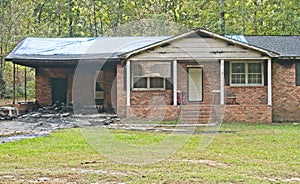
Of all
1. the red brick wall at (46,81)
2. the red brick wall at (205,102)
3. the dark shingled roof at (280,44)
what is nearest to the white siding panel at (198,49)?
the red brick wall at (205,102)

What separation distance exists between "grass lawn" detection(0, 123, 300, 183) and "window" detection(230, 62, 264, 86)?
Answer: 670 centimetres

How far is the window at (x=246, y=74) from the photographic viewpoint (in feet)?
65.1

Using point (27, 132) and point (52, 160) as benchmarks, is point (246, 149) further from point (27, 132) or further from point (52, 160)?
point (27, 132)

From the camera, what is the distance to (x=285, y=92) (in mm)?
19938

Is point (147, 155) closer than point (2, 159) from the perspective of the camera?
No

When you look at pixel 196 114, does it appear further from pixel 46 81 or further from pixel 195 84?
pixel 46 81

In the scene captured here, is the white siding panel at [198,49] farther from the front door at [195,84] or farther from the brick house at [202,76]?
the front door at [195,84]

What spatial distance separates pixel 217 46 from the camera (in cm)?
1919

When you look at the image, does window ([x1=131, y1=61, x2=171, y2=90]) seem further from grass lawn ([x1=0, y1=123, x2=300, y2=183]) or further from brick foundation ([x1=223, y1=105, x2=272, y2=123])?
grass lawn ([x1=0, y1=123, x2=300, y2=183])

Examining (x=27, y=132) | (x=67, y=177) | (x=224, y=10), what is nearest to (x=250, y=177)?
(x=67, y=177)

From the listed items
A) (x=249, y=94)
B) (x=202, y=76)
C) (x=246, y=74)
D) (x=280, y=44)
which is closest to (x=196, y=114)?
(x=202, y=76)

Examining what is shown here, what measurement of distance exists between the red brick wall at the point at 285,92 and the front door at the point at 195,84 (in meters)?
3.16

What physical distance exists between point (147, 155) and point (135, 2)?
29821 millimetres

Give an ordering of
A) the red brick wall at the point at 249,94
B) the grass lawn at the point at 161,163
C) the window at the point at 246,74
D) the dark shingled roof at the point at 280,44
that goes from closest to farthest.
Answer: the grass lawn at the point at 161,163, the red brick wall at the point at 249,94, the window at the point at 246,74, the dark shingled roof at the point at 280,44
